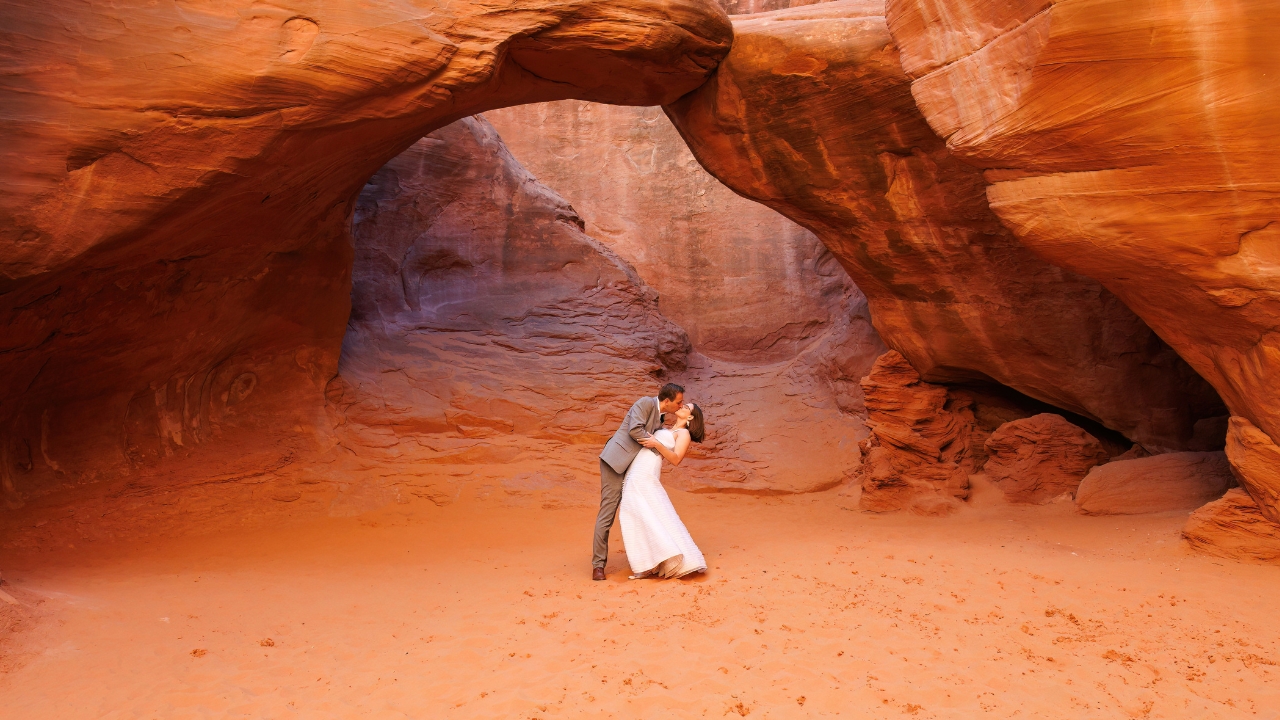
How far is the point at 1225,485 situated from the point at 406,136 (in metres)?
8.24

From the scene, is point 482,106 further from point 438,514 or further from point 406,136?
point 438,514

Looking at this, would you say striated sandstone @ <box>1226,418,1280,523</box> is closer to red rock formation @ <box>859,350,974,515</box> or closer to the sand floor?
the sand floor

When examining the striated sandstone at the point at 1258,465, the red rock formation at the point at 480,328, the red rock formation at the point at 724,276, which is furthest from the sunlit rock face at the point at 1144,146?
the red rock formation at the point at 480,328

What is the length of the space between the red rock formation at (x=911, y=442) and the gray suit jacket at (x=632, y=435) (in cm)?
407

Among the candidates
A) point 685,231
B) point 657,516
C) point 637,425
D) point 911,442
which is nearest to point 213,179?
point 637,425

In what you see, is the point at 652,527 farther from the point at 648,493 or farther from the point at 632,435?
the point at 632,435

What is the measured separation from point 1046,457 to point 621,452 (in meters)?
5.17

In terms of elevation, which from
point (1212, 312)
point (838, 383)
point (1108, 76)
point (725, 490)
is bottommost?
point (725, 490)

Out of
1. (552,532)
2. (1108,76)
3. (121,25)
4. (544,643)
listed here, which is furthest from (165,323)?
(1108,76)

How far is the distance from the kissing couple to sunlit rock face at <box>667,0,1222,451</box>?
3327 mm

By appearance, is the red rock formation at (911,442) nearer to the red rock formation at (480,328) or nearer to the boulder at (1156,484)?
the boulder at (1156,484)

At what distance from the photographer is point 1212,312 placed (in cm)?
615

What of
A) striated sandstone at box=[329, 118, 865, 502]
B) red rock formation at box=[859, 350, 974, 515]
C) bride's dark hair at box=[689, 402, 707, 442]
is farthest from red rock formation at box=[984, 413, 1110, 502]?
bride's dark hair at box=[689, 402, 707, 442]

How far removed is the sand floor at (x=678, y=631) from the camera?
4668 mm
